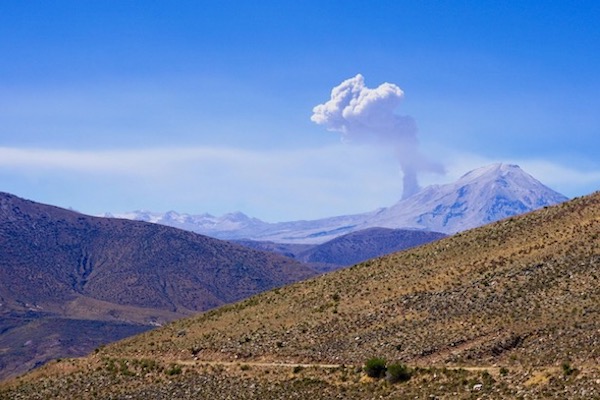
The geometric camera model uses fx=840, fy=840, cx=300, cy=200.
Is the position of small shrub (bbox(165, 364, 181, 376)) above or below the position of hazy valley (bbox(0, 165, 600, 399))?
below

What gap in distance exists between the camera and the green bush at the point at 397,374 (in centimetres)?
4200

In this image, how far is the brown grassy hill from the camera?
4125cm

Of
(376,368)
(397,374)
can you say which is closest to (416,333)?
(376,368)

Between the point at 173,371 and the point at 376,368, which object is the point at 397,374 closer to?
the point at 376,368

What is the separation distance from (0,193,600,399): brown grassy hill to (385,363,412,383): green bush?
1.93 feet

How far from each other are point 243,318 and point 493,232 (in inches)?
881

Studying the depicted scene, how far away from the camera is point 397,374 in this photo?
138ft

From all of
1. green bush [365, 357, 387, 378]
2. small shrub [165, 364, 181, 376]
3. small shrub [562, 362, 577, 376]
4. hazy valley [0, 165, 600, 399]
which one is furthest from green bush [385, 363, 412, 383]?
small shrub [165, 364, 181, 376]

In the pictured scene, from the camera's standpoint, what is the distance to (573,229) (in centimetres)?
6341

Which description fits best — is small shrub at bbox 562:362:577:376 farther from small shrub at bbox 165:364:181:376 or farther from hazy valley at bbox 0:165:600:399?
small shrub at bbox 165:364:181:376

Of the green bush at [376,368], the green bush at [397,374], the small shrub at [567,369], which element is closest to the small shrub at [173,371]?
the green bush at [376,368]

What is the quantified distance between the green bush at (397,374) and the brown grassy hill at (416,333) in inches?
23.1

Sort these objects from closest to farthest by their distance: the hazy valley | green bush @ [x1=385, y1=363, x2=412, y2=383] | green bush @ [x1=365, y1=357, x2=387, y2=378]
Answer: the hazy valley, green bush @ [x1=385, y1=363, x2=412, y2=383], green bush @ [x1=365, y1=357, x2=387, y2=378]

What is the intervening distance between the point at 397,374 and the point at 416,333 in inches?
407
